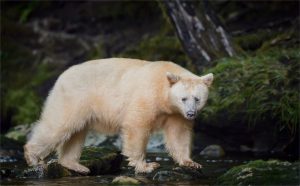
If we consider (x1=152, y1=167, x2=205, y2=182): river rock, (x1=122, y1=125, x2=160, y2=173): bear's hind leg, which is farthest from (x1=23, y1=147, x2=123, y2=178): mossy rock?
(x1=152, y1=167, x2=205, y2=182): river rock

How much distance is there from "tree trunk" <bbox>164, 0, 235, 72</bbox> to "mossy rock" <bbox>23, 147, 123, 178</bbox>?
3.42 meters

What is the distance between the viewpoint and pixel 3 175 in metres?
8.95

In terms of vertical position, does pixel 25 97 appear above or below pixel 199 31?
below

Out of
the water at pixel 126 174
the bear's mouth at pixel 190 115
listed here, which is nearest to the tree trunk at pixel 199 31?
the water at pixel 126 174

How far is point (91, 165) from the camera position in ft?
31.3

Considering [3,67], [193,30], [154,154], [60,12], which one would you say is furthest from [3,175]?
[60,12]

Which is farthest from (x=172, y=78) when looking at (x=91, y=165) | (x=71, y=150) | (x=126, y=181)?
A: (x=71, y=150)

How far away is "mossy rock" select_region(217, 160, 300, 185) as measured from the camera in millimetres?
7863

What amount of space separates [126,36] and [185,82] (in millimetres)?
9236

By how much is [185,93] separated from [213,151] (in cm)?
352

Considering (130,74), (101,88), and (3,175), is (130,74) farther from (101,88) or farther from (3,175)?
(3,175)

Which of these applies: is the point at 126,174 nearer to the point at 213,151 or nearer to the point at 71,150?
the point at 71,150

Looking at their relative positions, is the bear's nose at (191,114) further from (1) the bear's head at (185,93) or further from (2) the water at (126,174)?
(2) the water at (126,174)

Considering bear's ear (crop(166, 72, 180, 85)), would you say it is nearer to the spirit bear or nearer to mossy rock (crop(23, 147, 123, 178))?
the spirit bear
